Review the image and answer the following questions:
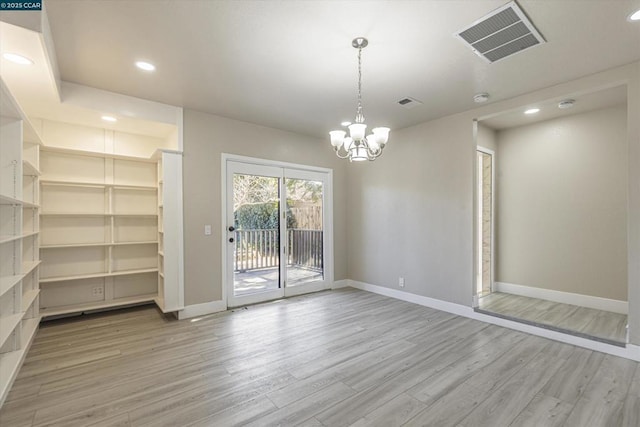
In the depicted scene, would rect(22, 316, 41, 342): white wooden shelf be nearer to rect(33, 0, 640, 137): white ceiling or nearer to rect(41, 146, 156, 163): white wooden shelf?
rect(41, 146, 156, 163): white wooden shelf

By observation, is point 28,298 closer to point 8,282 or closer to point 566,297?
point 8,282

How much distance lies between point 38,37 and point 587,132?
583 centimetres

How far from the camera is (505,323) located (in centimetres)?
350

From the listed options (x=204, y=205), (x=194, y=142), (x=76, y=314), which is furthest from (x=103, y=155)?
(x=76, y=314)

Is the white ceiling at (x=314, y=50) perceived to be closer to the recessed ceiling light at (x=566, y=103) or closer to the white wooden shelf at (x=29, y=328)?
the recessed ceiling light at (x=566, y=103)

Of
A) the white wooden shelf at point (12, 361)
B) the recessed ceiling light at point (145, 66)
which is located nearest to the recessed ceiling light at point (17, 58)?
the recessed ceiling light at point (145, 66)

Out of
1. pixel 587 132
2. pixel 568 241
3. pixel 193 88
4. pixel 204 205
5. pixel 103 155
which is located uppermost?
pixel 193 88

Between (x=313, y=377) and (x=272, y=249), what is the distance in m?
2.57

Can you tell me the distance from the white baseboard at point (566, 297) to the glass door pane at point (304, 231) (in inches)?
119

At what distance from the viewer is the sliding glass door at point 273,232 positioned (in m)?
4.34

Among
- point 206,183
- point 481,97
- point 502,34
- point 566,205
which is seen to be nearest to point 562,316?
point 566,205

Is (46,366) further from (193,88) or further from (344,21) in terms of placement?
(344,21)

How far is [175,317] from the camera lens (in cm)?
380

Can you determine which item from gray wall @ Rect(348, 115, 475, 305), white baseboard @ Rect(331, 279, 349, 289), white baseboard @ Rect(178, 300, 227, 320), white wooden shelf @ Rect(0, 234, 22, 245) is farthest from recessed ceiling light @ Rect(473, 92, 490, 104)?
white wooden shelf @ Rect(0, 234, 22, 245)
